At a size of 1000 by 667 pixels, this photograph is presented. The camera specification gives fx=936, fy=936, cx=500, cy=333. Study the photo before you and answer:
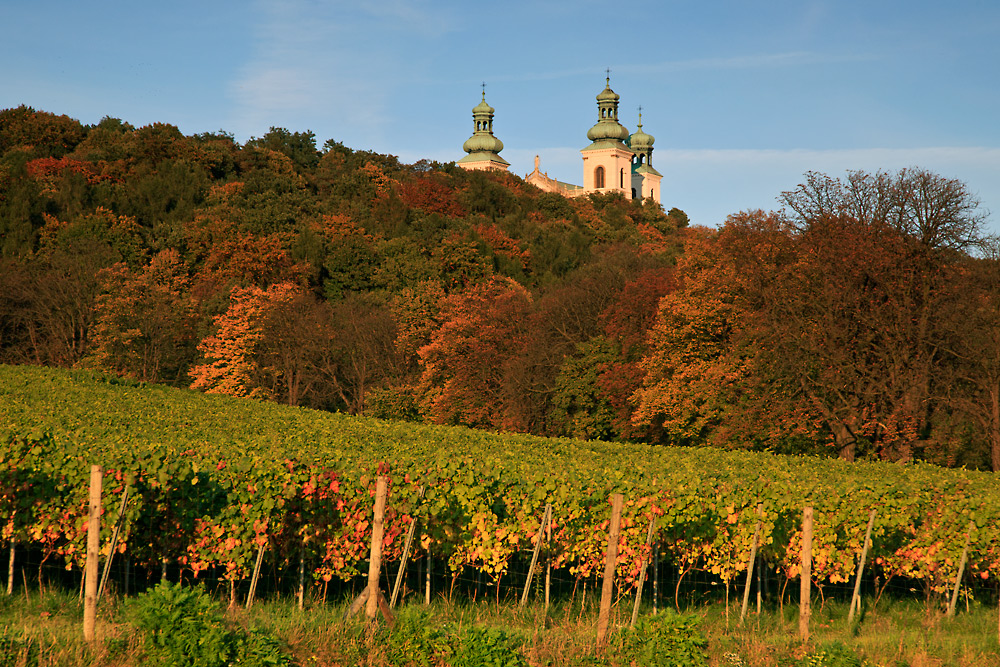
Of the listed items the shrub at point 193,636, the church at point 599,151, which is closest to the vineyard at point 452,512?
the shrub at point 193,636

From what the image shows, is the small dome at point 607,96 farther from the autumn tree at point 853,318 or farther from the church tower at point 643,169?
the autumn tree at point 853,318

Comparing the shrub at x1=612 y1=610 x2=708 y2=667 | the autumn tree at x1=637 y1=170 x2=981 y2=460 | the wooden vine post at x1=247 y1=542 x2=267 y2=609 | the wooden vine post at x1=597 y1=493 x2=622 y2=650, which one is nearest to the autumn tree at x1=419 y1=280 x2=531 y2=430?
the autumn tree at x1=637 y1=170 x2=981 y2=460

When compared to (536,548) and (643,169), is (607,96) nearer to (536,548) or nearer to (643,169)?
(643,169)

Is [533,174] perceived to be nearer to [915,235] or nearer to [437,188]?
[437,188]

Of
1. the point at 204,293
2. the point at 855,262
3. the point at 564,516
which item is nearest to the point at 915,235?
the point at 855,262

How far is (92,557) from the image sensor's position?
8734mm

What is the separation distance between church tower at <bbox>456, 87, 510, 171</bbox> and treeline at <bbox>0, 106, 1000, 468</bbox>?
40011 millimetres

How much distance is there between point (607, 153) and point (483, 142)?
1957 centimetres

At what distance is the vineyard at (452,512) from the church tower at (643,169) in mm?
139711

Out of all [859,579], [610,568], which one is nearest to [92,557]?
[610,568]

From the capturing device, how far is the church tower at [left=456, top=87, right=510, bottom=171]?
141750 mm

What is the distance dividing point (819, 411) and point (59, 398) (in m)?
22.4

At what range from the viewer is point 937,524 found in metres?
13.3

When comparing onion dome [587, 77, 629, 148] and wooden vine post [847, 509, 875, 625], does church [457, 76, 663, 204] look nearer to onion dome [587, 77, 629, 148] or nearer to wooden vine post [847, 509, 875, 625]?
onion dome [587, 77, 629, 148]
